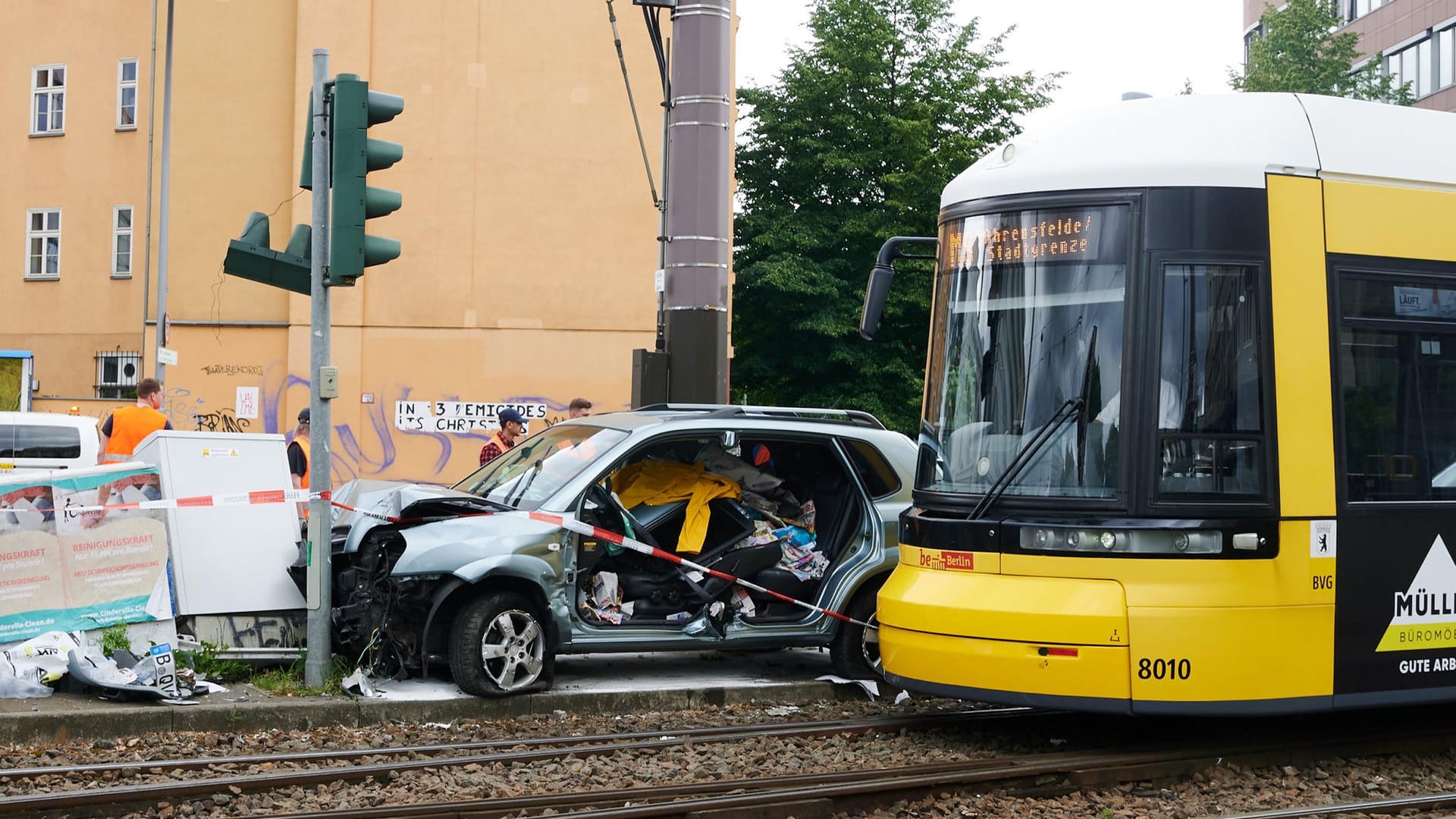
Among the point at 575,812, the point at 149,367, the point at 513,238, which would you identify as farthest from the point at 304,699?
the point at 149,367

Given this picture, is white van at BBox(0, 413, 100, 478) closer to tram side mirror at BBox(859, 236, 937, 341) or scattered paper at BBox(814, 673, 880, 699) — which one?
scattered paper at BBox(814, 673, 880, 699)

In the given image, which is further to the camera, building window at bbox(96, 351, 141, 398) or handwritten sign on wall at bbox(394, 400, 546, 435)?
building window at bbox(96, 351, 141, 398)

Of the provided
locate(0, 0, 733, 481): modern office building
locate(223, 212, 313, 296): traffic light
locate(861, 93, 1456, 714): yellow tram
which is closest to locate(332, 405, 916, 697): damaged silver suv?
locate(223, 212, 313, 296): traffic light

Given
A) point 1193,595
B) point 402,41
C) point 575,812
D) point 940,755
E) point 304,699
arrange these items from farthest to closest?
point 402,41, point 304,699, point 940,755, point 1193,595, point 575,812

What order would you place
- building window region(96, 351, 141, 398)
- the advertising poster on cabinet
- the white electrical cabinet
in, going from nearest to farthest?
the advertising poster on cabinet < the white electrical cabinet < building window region(96, 351, 141, 398)

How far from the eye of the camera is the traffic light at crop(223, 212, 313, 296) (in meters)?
8.81

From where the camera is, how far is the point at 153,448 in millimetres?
9188

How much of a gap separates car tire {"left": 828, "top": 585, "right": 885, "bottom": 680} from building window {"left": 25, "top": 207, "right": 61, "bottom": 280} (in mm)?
28151

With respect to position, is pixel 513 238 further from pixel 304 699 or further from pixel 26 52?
pixel 304 699

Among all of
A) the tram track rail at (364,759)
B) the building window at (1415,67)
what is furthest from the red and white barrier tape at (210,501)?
the building window at (1415,67)

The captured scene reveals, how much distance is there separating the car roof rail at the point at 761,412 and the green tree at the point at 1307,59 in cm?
2804

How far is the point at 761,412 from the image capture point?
10172 millimetres

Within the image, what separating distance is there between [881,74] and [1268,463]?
29.7 metres

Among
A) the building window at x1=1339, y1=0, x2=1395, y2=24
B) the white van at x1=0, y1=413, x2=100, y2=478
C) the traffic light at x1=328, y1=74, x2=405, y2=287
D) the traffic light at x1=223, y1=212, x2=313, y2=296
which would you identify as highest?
the building window at x1=1339, y1=0, x2=1395, y2=24
